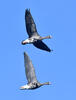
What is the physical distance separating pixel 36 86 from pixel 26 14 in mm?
11383

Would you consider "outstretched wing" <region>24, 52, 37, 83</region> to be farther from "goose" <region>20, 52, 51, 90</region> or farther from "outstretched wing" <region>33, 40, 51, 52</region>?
"outstretched wing" <region>33, 40, 51, 52</region>

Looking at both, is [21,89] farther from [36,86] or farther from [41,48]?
[41,48]

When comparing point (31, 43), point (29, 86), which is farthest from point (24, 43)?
point (29, 86)

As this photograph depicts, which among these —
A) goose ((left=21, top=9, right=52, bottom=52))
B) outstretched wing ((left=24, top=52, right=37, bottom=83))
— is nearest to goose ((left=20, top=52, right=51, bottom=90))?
outstretched wing ((left=24, top=52, right=37, bottom=83))

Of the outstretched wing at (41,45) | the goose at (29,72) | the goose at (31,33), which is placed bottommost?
the goose at (29,72)

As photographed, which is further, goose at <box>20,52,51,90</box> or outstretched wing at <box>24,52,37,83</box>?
outstretched wing at <box>24,52,37,83</box>

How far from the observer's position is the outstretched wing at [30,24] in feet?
307

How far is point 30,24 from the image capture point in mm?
94500


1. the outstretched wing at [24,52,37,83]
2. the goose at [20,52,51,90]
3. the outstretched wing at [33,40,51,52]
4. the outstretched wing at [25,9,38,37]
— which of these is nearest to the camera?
the outstretched wing at [25,9,38,37]

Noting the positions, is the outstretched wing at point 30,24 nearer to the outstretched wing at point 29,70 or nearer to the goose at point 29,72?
the goose at point 29,72

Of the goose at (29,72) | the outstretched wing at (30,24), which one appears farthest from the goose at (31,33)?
the goose at (29,72)

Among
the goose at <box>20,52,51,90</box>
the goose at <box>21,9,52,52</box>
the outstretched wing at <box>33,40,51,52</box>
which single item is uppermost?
the goose at <box>21,9,52,52</box>

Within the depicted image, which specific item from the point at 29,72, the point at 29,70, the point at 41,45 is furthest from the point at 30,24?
the point at 29,72

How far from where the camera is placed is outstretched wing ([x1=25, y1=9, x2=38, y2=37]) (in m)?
93.6
